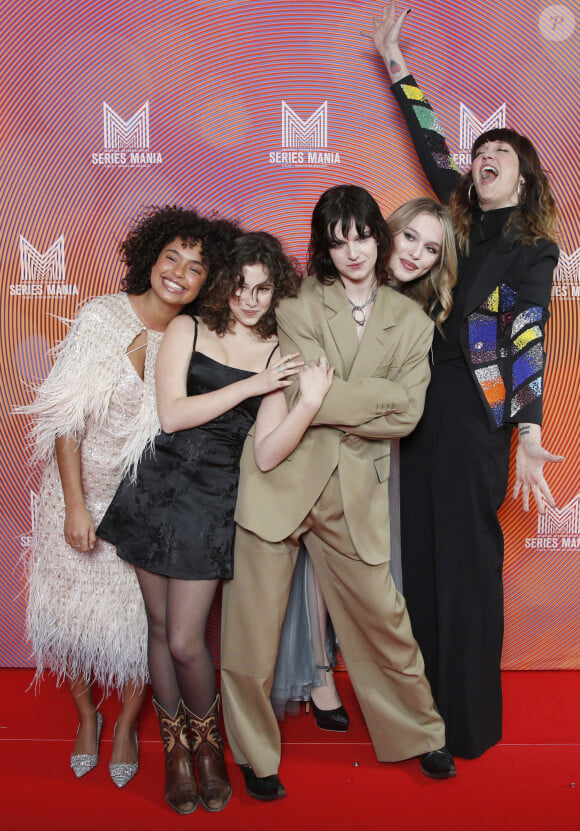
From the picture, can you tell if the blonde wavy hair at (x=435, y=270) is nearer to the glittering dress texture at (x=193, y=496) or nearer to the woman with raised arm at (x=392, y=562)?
the woman with raised arm at (x=392, y=562)

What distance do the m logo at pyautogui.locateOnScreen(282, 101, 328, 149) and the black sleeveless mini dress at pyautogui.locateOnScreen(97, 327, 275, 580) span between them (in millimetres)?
1166

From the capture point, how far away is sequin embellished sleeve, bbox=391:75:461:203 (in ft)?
8.16

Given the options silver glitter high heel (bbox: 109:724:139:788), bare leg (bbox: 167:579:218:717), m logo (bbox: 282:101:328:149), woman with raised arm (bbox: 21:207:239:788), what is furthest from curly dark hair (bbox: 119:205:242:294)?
silver glitter high heel (bbox: 109:724:139:788)

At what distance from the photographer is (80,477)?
2201 mm

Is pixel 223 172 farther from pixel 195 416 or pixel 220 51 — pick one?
pixel 195 416

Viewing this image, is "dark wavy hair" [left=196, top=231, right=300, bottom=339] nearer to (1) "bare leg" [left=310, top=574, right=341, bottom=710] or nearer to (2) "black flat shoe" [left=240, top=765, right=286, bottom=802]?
(1) "bare leg" [left=310, top=574, right=341, bottom=710]

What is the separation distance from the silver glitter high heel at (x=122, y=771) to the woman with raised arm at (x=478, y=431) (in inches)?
41.3

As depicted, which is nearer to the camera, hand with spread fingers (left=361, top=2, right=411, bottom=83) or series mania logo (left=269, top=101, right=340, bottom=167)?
hand with spread fingers (left=361, top=2, right=411, bottom=83)

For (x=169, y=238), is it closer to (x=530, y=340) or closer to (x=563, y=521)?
(x=530, y=340)

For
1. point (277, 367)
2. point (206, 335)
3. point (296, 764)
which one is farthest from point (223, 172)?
point (296, 764)

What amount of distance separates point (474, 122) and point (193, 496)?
1.88 meters

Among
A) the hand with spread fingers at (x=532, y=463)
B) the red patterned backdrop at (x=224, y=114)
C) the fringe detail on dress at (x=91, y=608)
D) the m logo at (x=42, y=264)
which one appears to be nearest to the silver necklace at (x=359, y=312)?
the hand with spread fingers at (x=532, y=463)

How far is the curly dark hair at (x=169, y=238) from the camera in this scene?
86.0 inches

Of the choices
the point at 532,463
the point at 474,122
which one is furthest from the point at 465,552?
the point at 474,122
